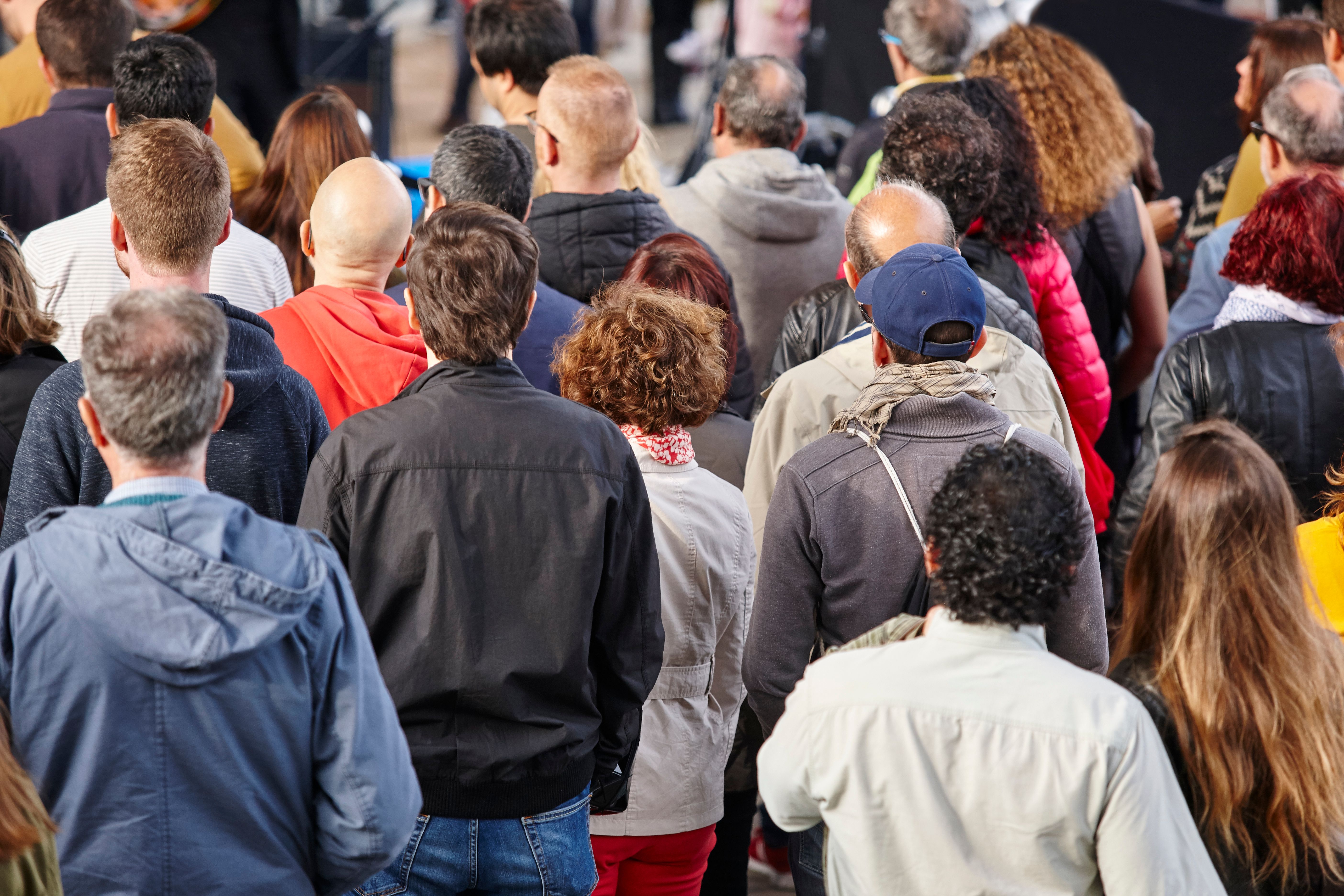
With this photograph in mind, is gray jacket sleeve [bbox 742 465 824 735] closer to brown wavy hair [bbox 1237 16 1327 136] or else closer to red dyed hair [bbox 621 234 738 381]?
red dyed hair [bbox 621 234 738 381]

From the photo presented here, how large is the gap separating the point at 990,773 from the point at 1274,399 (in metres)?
1.60

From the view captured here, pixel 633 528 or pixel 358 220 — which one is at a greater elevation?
pixel 358 220

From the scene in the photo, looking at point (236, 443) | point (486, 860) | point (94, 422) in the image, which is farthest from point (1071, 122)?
point (94, 422)

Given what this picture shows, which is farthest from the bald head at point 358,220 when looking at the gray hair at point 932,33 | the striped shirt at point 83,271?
the gray hair at point 932,33

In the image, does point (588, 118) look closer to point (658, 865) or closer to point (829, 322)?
point (829, 322)

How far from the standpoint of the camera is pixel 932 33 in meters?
4.56

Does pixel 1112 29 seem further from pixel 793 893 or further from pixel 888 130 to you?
pixel 793 893

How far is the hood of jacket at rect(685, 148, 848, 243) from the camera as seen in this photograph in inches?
160

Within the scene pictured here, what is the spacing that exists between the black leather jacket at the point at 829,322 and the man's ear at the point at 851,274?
3.3 inches

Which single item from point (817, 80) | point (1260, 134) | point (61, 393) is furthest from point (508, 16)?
point (817, 80)

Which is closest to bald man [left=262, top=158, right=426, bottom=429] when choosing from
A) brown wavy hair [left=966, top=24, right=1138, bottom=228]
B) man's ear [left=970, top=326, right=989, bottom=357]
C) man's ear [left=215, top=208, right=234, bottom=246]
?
man's ear [left=215, top=208, right=234, bottom=246]

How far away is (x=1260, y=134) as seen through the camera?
12.8 feet

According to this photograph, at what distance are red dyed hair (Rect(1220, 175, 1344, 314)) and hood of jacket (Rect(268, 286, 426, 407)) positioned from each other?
6.15 ft

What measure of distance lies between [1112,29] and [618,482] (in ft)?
19.9
